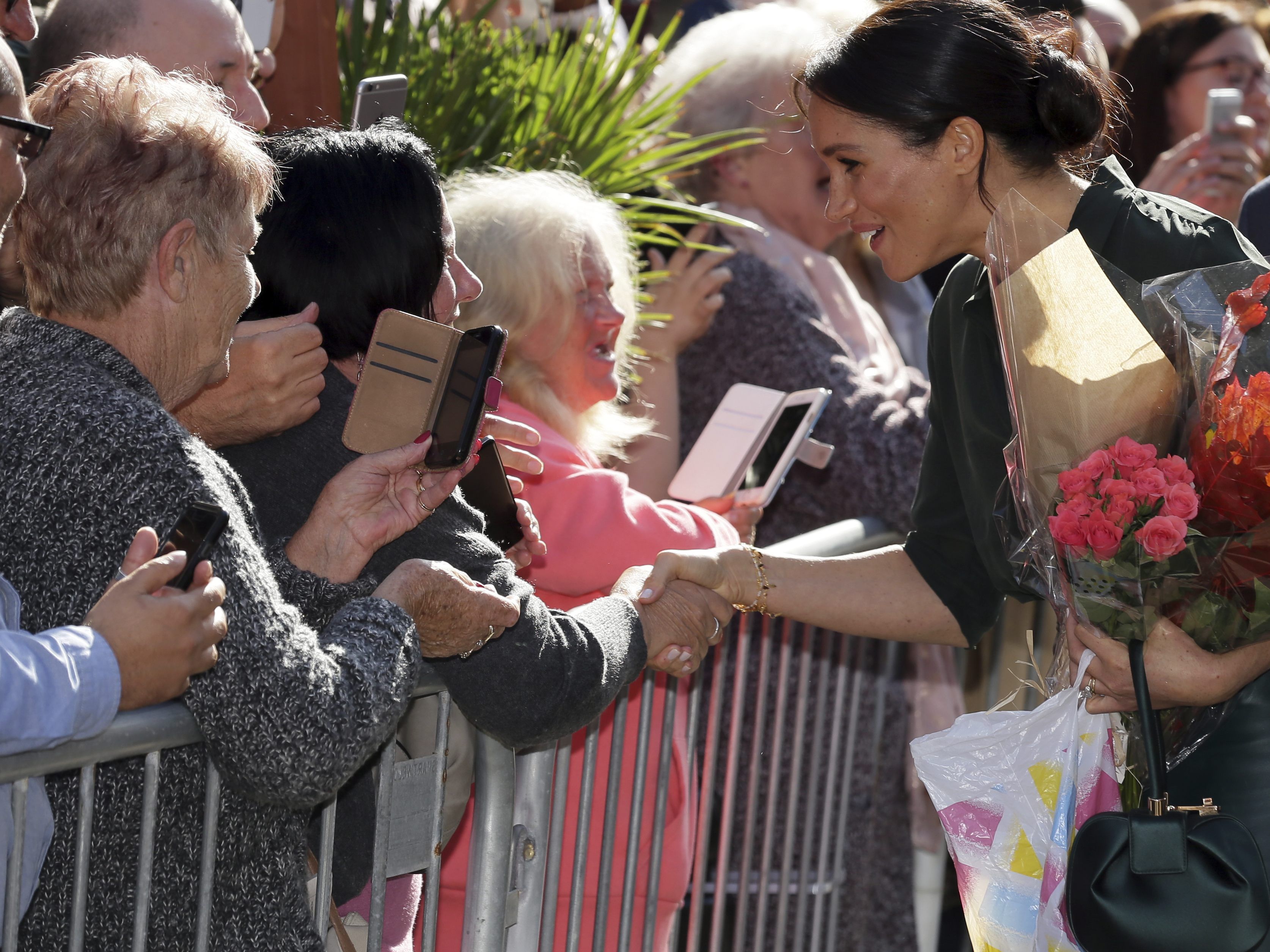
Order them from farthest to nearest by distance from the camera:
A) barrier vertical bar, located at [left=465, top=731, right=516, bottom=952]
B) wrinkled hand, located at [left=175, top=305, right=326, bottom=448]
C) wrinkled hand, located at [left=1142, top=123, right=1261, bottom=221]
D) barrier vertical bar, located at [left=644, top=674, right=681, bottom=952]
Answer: wrinkled hand, located at [left=1142, top=123, right=1261, bottom=221] < barrier vertical bar, located at [left=644, top=674, right=681, bottom=952] < barrier vertical bar, located at [left=465, top=731, right=516, bottom=952] < wrinkled hand, located at [left=175, top=305, right=326, bottom=448]

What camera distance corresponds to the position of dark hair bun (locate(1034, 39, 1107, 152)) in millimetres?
2201

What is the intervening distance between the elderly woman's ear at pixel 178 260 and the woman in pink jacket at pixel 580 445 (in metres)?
0.99

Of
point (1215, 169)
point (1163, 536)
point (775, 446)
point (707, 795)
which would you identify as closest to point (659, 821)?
point (707, 795)

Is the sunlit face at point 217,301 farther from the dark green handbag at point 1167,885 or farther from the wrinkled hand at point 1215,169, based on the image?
the wrinkled hand at point 1215,169

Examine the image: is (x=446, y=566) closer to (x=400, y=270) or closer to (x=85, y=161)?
(x=400, y=270)

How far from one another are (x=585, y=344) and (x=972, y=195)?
917 mm

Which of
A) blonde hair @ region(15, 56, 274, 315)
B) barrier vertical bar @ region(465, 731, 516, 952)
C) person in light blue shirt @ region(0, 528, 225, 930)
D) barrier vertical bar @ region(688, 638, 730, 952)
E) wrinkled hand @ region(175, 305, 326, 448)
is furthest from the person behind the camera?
barrier vertical bar @ region(688, 638, 730, 952)

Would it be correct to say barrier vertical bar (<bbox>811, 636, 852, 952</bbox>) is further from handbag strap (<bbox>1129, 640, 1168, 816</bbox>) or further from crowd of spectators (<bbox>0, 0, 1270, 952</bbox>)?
handbag strap (<bbox>1129, 640, 1168, 816</bbox>)

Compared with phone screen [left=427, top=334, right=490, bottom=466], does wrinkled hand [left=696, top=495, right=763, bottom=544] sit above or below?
below

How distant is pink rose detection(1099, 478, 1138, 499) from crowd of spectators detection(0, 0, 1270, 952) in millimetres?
749

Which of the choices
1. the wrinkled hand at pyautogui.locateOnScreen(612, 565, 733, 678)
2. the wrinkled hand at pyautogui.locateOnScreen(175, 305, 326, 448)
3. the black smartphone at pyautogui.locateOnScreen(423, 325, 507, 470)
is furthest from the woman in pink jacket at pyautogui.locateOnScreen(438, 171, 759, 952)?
the wrinkled hand at pyautogui.locateOnScreen(175, 305, 326, 448)

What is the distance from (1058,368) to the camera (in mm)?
1862

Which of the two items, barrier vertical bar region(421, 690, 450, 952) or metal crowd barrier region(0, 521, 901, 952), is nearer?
metal crowd barrier region(0, 521, 901, 952)

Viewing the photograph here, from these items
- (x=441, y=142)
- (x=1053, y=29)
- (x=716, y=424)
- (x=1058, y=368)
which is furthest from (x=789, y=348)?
(x=1058, y=368)
